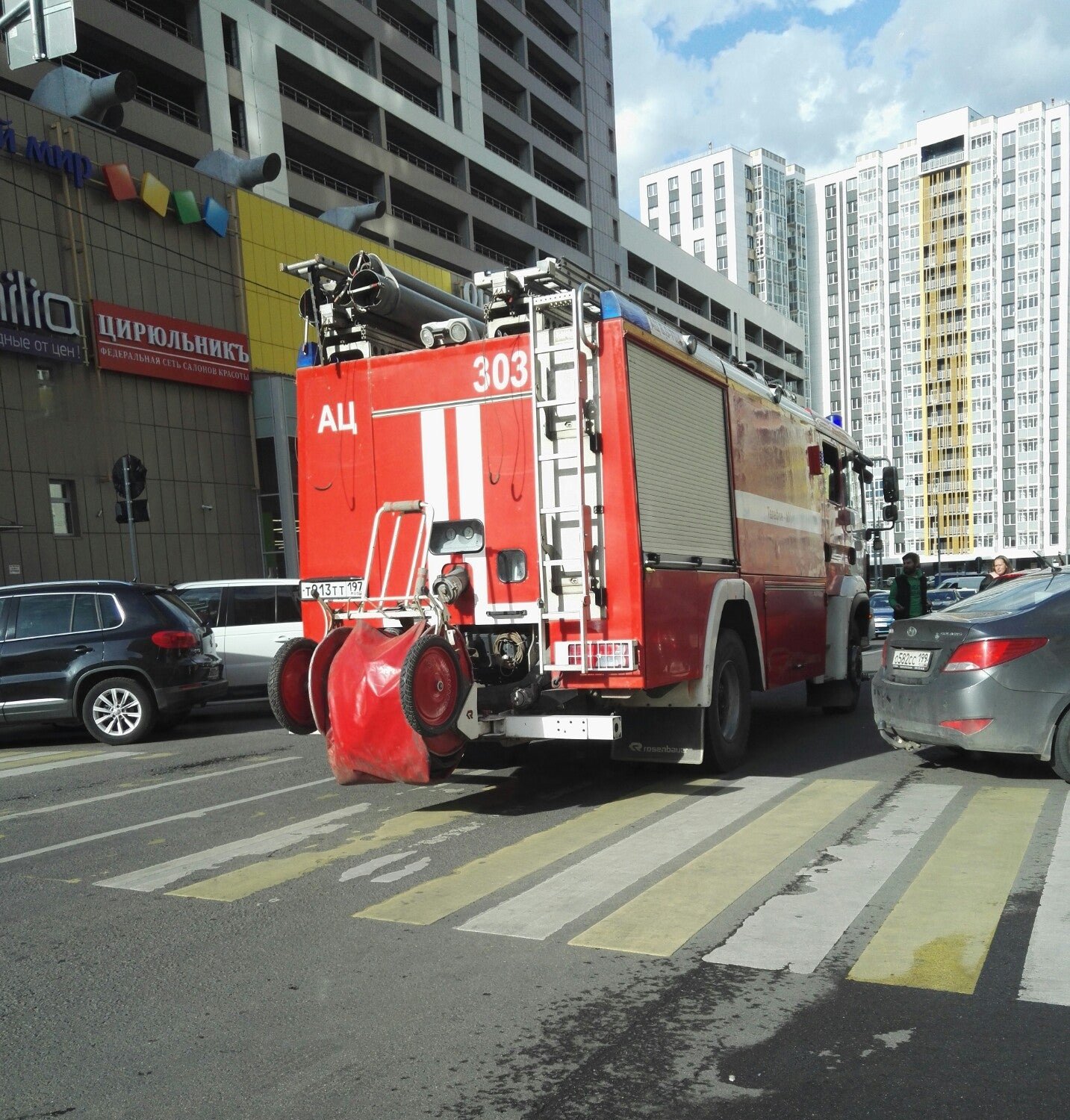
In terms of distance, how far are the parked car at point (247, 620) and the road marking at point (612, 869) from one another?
325 inches

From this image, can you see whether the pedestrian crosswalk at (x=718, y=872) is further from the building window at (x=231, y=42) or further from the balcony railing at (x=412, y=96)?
the balcony railing at (x=412, y=96)

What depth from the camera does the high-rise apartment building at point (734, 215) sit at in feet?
322

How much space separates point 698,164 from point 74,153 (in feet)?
277

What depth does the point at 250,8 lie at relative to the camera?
3197 centimetres

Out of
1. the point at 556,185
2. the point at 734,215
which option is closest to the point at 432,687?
the point at 556,185

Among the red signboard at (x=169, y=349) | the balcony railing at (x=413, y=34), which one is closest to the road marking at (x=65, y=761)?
the red signboard at (x=169, y=349)

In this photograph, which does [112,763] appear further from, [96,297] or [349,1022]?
[96,297]

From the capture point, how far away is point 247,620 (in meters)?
14.5

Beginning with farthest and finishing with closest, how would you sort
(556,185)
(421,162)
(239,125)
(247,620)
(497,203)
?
(556,185)
(497,203)
(421,162)
(239,125)
(247,620)

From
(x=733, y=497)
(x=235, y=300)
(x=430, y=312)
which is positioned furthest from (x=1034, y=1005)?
(x=235, y=300)

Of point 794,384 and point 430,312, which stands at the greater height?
point 794,384

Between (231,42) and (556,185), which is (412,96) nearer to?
(231,42)

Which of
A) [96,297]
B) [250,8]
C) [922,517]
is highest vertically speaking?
[250,8]

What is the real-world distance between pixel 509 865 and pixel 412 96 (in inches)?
1612
